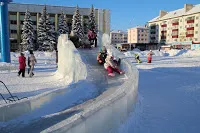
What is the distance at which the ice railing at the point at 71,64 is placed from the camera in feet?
32.1

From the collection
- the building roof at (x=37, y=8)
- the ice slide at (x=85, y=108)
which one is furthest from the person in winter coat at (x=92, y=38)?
the building roof at (x=37, y=8)

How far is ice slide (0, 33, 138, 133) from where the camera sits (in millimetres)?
4148

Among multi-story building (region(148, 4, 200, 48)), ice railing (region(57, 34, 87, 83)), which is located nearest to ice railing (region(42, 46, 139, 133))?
ice railing (region(57, 34, 87, 83))

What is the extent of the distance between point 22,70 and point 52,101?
752cm

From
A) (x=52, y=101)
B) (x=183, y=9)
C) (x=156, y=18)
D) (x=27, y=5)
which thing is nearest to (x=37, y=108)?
(x=52, y=101)

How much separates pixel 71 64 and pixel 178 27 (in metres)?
70.8

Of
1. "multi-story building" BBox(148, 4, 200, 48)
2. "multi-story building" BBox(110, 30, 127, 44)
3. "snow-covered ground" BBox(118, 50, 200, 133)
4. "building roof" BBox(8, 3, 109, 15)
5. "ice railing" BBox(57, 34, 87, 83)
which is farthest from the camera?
"multi-story building" BBox(110, 30, 127, 44)

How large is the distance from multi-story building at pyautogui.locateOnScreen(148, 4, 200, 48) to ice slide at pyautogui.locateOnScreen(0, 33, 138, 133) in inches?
2310

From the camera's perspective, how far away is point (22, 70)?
45.3 feet

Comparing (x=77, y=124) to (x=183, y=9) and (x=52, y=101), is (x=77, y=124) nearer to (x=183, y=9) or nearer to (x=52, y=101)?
(x=52, y=101)

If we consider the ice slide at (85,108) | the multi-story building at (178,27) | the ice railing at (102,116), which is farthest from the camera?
the multi-story building at (178,27)

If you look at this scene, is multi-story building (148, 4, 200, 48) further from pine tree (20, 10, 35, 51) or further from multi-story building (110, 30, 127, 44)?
multi-story building (110, 30, 127, 44)

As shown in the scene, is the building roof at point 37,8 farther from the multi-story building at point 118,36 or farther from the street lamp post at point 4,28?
the multi-story building at point 118,36

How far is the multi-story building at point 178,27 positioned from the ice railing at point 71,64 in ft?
179
